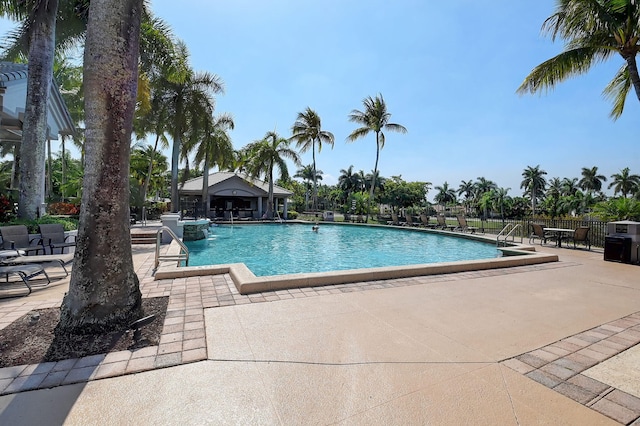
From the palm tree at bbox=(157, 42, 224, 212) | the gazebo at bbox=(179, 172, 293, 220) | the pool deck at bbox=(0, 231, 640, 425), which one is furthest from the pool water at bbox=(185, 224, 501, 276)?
the gazebo at bbox=(179, 172, 293, 220)

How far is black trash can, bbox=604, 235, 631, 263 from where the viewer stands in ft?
27.6

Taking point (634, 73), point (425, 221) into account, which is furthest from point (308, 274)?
point (425, 221)

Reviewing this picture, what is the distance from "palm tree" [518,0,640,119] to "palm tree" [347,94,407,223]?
1933 centimetres

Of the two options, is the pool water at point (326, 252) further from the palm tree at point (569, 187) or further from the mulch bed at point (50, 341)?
the palm tree at point (569, 187)

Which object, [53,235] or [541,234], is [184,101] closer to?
[53,235]

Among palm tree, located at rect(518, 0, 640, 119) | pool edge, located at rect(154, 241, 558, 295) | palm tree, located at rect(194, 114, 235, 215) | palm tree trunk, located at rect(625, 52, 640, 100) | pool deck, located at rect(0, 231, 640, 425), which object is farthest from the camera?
palm tree, located at rect(194, 114, 235, 215)

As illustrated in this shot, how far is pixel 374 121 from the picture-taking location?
27.6m

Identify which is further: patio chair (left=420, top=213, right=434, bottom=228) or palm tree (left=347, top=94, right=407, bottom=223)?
palm tree (left=347, top=94, right=407, bottom=223)

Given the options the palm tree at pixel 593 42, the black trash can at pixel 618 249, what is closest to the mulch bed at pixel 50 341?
the palm tree at pixel 593 42

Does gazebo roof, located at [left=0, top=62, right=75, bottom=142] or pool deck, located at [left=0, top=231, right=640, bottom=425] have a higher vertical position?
gazebo roof, located at [left=0, top=62, right=75, bottom=142]

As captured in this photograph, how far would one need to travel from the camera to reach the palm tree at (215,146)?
2394 centimetres

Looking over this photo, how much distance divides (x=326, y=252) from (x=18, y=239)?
9618 mm

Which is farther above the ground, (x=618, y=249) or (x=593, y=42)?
(x=593, y=42)

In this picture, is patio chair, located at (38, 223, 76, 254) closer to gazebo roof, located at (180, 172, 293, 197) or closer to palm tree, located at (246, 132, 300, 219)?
palm tree, located at (246, 132, 300, 219)
